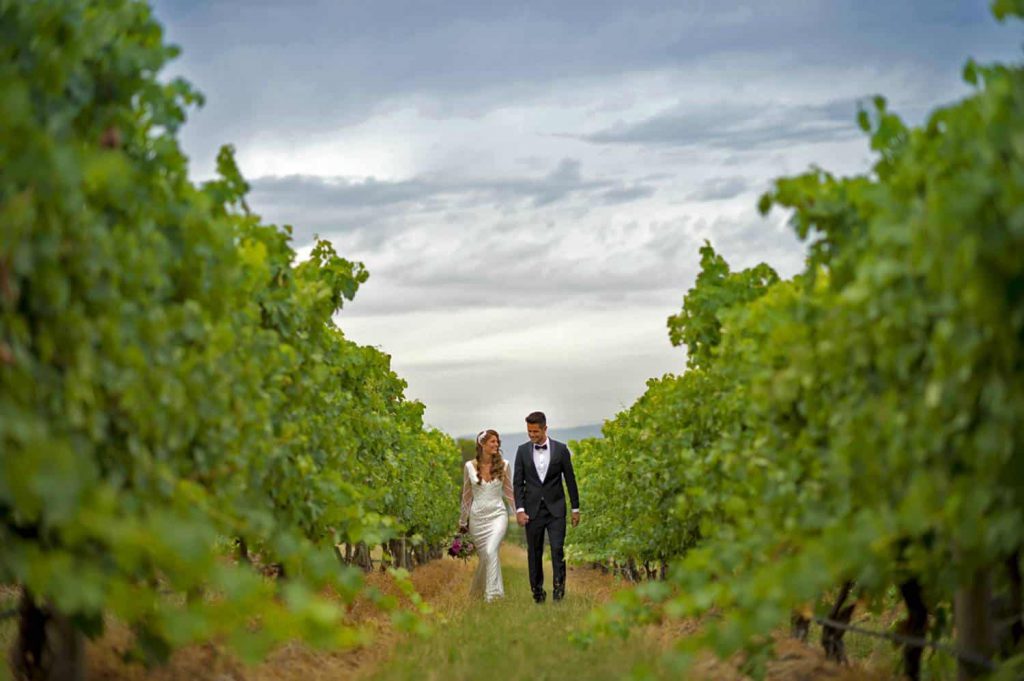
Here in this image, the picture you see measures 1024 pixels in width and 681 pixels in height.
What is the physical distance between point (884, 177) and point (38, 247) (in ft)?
12.4

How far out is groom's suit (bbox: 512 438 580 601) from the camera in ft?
46.8

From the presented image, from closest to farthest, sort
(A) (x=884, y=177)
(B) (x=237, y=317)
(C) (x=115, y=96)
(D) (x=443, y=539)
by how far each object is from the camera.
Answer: (C) (x=115, y=96) < (A) (x=884, y=177) < (B) (x=237, y=317) < (D) (x=443, y=539)

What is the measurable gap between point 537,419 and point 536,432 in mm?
173

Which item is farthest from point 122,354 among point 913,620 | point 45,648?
point 913,620

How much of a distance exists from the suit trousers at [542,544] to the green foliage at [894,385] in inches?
280

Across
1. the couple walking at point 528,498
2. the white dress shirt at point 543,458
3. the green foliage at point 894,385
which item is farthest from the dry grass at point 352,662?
the white dress shirt at point 543,458

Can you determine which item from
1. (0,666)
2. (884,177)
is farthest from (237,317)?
(884,177)

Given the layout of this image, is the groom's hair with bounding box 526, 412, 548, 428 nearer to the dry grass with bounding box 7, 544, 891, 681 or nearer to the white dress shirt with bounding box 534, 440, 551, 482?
the white dress shirt with bounding box 534, 440, 551, 482

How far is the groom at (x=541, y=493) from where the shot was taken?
14273mm

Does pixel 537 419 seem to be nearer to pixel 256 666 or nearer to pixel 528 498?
pixel 528 498

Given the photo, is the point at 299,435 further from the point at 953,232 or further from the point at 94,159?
the point at 953,232

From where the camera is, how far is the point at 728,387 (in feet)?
30.7

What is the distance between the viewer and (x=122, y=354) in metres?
4.50

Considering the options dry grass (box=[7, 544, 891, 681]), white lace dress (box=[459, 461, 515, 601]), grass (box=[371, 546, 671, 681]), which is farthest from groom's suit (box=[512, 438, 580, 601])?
dry grass (box=[7, 544, 891, 681])
